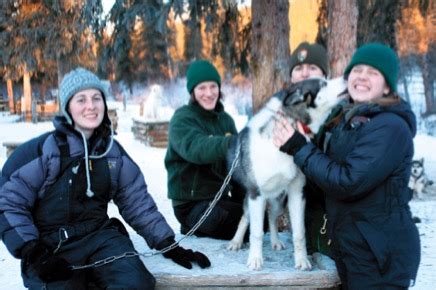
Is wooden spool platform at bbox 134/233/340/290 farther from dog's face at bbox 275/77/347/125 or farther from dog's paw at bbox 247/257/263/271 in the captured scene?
dog's face at bbox 275/77/347/125

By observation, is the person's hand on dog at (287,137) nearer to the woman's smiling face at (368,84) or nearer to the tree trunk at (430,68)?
the woman's smiling face at (368,84)

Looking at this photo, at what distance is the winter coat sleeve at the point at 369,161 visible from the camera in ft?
7.47

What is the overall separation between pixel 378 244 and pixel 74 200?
1682 mm

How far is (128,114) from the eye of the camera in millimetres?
27250

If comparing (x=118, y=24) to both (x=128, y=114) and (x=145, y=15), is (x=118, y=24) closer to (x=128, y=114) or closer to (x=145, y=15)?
(x=145, y=15)

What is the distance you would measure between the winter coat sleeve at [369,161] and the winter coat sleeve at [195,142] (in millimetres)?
931

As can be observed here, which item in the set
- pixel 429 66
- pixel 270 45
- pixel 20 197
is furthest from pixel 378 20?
pixel 429 66

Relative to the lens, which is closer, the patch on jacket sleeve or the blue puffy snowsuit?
the blue puffy snowsuit

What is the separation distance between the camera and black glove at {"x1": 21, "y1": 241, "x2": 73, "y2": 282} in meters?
2.41

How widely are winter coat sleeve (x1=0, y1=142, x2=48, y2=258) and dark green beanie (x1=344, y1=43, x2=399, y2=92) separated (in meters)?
1.84

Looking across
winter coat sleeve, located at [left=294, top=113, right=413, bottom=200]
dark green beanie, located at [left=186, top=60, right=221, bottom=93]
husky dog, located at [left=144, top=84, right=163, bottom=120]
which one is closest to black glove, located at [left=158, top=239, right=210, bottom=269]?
winter coat sleeve, located at [left=294, top=113, right=413, bottom=200]

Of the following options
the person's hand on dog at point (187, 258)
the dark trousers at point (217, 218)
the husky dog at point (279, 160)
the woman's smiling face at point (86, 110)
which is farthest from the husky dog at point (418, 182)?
the woman's smiling face at point (86, 110)

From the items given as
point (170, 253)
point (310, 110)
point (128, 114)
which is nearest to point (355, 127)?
point (310, 110)

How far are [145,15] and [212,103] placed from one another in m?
1.88
